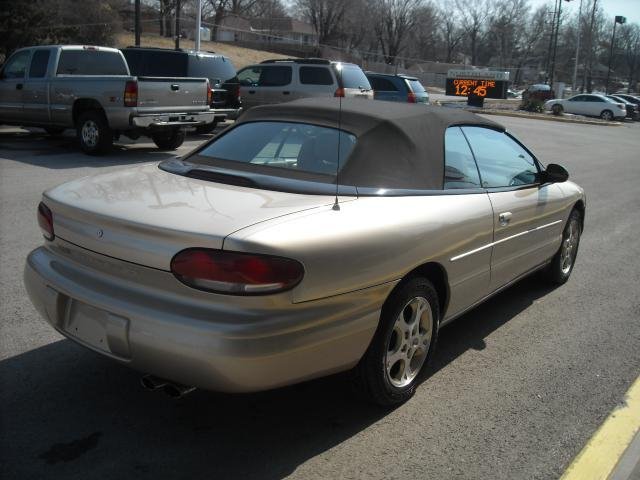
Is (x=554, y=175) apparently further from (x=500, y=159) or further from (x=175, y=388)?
(x=175, y=388)

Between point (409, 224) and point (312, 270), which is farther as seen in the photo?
A: point (409, 224)

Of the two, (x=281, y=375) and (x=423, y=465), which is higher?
(x=281, y=375)

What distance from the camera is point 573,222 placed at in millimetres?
5672

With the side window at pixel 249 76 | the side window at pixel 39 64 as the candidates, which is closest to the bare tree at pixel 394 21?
the side window at pixel 249 76

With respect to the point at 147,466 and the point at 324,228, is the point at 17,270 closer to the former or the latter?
the point at 147,466

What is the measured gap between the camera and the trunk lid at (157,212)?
2.71 m

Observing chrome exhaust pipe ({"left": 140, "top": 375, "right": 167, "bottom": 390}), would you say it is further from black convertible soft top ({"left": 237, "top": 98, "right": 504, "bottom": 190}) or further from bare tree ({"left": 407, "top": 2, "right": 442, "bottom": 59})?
bare tree ({"left": 407, "top": 2, "right": 442, "bottom": 59})

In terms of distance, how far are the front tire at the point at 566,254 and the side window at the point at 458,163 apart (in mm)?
1745

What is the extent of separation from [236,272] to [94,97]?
999 centimetres

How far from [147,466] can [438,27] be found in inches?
4442

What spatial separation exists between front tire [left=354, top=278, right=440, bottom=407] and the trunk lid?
2.16 feet

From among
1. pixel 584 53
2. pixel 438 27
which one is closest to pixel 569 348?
pixel 584 53

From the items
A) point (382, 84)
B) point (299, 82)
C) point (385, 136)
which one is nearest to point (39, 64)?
point (299, 82)

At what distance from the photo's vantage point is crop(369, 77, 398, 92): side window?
22.1 metres
